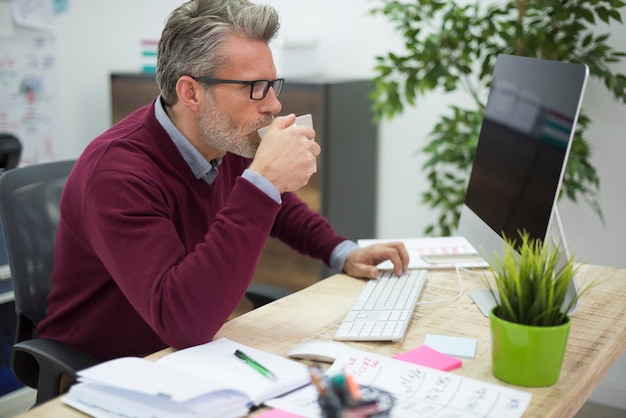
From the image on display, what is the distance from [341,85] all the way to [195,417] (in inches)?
86.8

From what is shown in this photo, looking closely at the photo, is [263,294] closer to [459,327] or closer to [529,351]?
[459,327]

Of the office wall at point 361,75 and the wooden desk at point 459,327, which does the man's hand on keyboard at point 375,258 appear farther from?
the office wall at point 361,75

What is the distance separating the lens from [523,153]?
141cm

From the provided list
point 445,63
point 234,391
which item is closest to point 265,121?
point 234,391

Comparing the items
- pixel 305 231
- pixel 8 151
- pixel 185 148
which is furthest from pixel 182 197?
pixel 8 151

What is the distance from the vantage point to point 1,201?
1.56 metres

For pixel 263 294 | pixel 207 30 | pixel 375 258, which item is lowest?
pixel 263 294

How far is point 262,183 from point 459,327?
0.44 metres

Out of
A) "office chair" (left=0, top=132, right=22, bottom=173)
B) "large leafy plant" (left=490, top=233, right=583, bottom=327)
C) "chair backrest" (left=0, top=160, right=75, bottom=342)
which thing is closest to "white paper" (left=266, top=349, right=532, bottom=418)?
"large leafy plant" (left=490, top=233, right=583, bottom=327)

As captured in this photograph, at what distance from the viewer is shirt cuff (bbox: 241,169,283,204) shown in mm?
1288

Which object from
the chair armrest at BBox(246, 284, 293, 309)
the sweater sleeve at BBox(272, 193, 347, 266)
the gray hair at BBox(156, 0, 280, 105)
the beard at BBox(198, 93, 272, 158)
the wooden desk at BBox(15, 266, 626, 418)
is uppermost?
the gray hair at BBox(156, 0, 280, 105)

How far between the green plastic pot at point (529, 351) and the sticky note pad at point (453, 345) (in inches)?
4.5

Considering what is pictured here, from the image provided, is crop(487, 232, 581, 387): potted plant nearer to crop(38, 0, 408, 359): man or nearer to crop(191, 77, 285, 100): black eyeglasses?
crop(38, 0, 408, 359): man

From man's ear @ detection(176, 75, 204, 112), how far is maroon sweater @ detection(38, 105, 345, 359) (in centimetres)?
7
